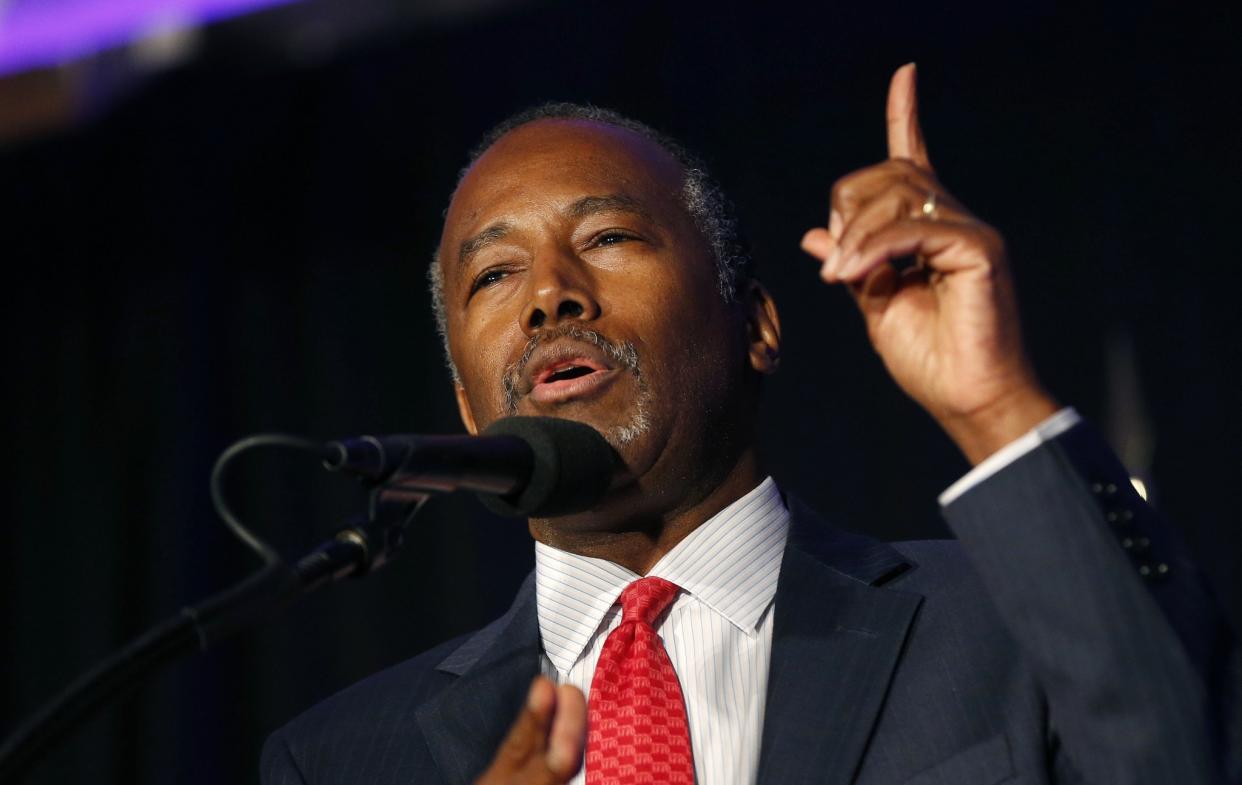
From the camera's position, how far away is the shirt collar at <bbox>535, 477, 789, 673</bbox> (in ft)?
6.37

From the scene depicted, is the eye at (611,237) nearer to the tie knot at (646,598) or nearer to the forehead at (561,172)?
the forehead at (561,172)

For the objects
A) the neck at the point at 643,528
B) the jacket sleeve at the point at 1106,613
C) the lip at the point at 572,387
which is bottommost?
the jacket sleeve at the point at 1106,613

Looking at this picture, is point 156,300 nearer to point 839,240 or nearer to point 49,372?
point 49,372

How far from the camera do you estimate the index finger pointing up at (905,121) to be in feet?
5.05

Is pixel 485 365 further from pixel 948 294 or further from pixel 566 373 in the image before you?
pixel 948 294

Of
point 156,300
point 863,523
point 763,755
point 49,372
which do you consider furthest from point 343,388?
point 763,755

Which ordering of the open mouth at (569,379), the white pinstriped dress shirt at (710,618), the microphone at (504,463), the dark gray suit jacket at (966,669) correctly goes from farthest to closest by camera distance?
the open mouth at (569,379) < the white pinstriped dress shirt at (710,618) < the dark gray suit jacket at (966,669) < the microphone at (504,463)

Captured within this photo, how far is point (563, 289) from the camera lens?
198 cm

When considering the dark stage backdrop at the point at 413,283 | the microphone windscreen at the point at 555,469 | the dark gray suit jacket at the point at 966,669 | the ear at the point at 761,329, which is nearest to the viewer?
the dark gray suit jacket at the point at 966,669

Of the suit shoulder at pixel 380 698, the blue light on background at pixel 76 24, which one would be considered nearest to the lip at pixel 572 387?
the suit shoulder at pixel 380 698

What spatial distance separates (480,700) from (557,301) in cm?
57

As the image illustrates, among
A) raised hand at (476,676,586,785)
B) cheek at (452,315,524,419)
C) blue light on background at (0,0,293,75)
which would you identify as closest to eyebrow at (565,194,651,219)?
cheek at (452,315,524,419)

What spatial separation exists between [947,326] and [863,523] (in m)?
1.74

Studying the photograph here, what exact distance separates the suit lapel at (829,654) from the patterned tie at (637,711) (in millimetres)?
127
